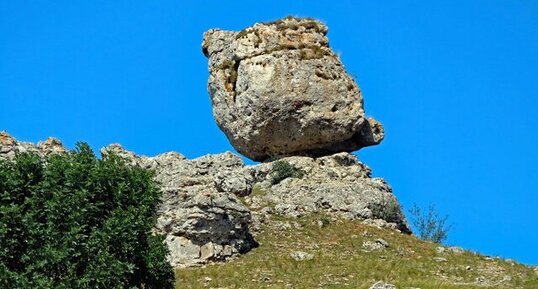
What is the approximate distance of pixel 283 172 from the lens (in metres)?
69.0

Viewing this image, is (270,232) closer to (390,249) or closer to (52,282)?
(390,249)

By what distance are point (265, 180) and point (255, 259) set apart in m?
16.3

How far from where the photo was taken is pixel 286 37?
74125mm

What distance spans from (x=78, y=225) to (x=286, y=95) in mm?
32275

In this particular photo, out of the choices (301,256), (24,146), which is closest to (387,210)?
(301,256)

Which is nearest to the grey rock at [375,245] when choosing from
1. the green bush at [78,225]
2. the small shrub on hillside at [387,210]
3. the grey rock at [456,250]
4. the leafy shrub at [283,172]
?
the grey rock at [456,250]

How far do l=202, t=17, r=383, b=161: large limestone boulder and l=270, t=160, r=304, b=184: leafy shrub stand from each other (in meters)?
2.71

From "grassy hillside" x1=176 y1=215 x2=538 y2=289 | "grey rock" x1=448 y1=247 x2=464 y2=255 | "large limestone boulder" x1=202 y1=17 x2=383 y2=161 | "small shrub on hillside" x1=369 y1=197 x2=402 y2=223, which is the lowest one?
"grassy hillside" x1=176 y1=215 x2=538 y2=289

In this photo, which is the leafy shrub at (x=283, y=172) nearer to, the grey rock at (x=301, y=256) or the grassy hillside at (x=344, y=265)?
the grassy hillside at (x=344, y=265)

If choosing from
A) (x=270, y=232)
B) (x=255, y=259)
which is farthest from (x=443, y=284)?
(x=270, y=232)

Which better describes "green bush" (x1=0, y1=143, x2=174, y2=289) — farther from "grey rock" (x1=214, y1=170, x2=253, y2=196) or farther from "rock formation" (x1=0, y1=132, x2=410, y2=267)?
"grey rock" (x1=214, y1=170, x2=253, y2=196)

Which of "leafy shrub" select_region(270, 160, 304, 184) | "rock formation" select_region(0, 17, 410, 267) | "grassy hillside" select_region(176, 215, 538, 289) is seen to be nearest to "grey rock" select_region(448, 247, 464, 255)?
"grassy hillside" select_region(176, 215, 538, 289)

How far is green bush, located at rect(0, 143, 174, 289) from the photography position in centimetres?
3922

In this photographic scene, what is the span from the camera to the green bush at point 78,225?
3922cm
